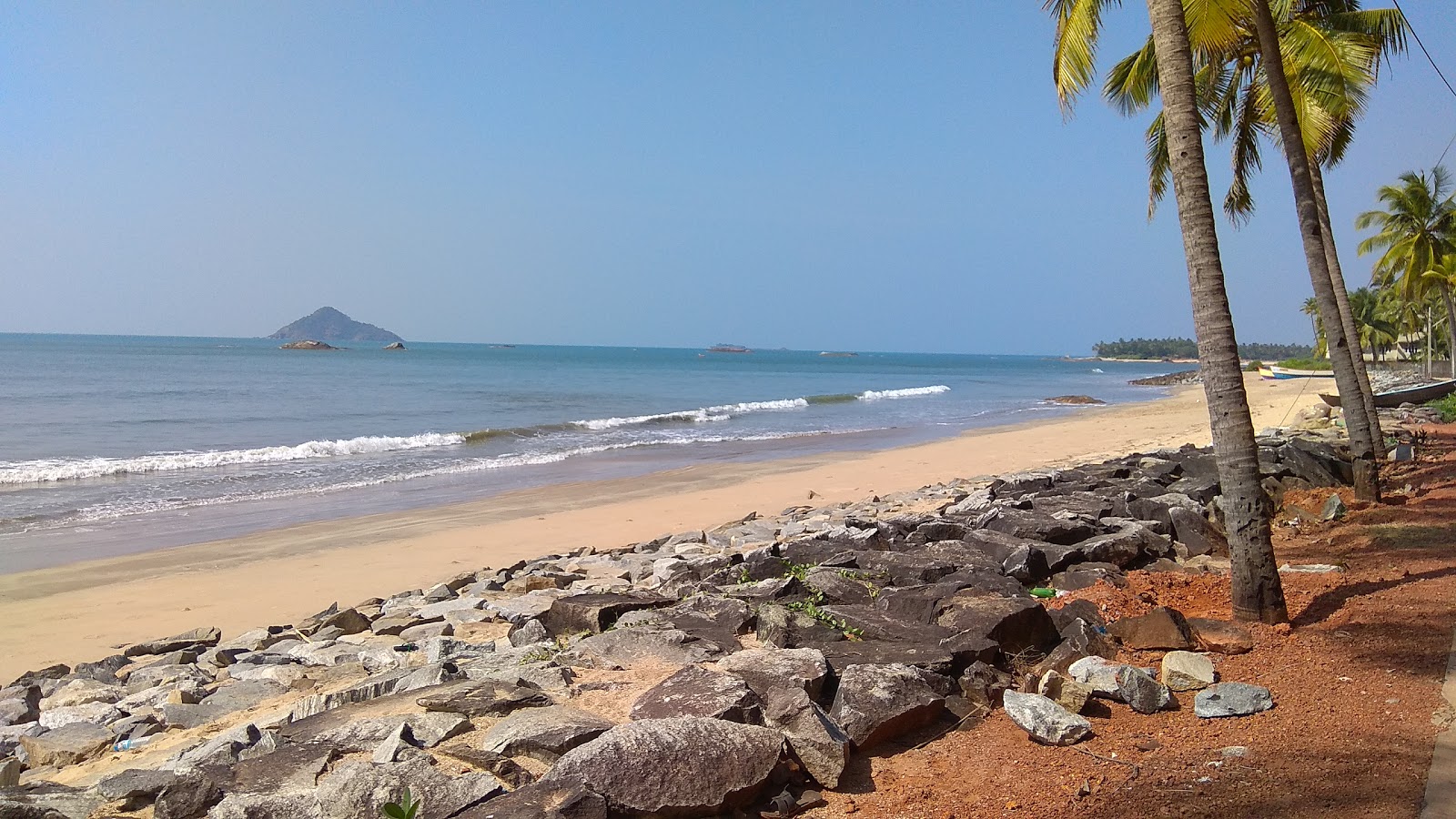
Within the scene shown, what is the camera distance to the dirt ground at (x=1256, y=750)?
3482 millimetres

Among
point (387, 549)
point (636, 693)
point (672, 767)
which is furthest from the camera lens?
point (387, 549)

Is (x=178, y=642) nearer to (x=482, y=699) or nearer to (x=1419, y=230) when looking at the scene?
(x=482, y=699)

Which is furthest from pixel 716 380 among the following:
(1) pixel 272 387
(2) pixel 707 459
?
(2) pixel 707 459

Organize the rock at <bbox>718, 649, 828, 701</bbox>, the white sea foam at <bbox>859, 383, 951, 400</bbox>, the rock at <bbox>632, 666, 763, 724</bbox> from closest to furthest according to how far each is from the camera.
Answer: the rock at <bbox>632, 666, 763, 724</bbox>
the rock at <bbox>718, 649, 828, 701</bbox>
the white sea foam at <bbox>859, 383, 951, 400</bbox>

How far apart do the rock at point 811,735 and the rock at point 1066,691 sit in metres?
1.23

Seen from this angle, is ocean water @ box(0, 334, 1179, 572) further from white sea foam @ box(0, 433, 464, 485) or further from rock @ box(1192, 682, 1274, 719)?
rock @ box(1192, 682, 1274, 719)

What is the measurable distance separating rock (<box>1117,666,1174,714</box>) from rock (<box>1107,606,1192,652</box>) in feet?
2.57

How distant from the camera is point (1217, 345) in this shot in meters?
5.61

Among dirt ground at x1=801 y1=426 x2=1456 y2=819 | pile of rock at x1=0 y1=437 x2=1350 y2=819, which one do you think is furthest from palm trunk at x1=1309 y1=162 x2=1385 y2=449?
dirt ground at x1=801 y1=426 x2=1456 y2=819

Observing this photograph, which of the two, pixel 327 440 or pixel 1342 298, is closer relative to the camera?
pixel 1342 298

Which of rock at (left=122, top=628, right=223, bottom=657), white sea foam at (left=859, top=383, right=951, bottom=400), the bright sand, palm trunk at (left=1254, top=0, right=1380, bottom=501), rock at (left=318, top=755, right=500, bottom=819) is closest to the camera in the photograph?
rock at (left=318, top=755, right=500, bottom=819)

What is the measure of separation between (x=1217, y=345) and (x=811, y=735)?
12.3 feet

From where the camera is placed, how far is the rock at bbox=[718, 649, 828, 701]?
14.0 ft

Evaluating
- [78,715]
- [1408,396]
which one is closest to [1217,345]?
[78,715]
